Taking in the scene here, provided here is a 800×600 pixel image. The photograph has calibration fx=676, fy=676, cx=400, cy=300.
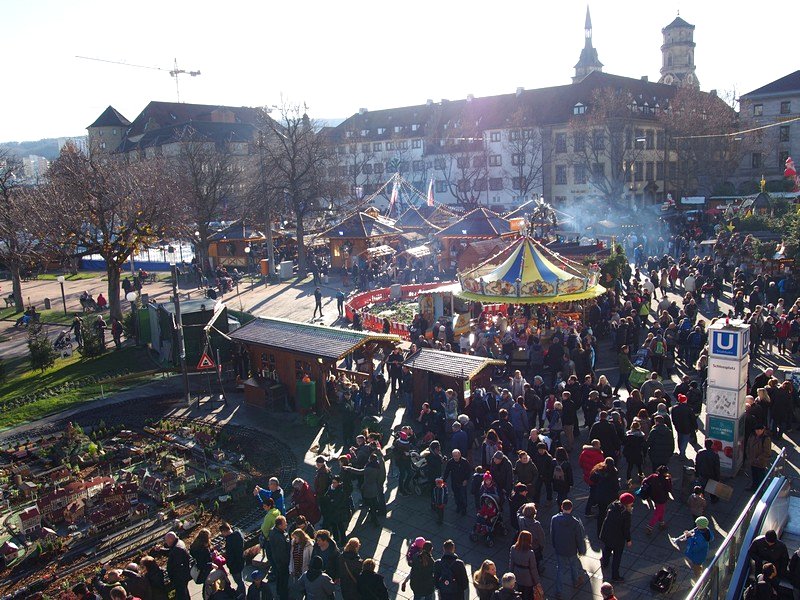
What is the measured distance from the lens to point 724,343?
1260 cm

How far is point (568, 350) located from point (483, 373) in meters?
3.32

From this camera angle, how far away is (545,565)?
1000 cm

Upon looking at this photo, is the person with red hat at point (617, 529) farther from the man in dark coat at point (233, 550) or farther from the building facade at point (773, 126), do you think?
the building facade at point (773, 126)

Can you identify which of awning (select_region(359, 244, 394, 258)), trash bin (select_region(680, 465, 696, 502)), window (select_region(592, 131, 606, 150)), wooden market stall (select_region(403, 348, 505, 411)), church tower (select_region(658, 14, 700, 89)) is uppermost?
church tower (select_region(658, 14, 700, 89))

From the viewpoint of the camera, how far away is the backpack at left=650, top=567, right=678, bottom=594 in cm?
905

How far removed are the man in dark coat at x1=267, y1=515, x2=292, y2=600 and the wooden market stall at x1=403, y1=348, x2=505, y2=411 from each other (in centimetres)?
638

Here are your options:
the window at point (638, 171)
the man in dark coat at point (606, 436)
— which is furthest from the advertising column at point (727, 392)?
the window at point (638, 171)

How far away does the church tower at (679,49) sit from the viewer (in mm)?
91125

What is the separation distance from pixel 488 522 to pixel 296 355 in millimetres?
8319

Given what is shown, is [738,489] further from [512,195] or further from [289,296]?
[512,195]

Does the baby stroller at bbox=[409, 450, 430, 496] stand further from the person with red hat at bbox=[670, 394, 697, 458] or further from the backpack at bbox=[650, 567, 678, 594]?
the person with red hat at bbox=[670, 394, 697, 458]

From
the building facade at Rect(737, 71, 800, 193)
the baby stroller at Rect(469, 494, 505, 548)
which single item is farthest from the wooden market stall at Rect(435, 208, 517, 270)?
the building facade at Rect(737, 71, 800, 193)

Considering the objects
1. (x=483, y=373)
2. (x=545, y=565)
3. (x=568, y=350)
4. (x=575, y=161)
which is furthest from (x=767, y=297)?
(x=575, y=161)

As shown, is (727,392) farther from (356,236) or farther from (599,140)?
(599,140)
